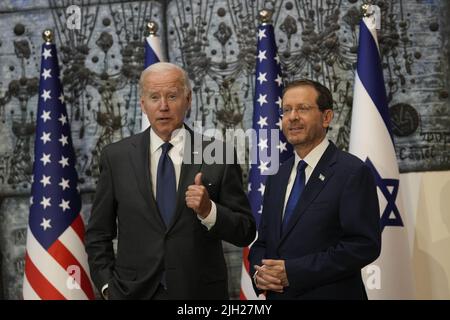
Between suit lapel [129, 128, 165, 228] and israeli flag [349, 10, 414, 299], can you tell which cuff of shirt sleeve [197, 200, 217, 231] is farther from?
israeli flag [349, 10, 414, 299]

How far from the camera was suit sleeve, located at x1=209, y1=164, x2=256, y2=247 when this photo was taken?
2.65 meters

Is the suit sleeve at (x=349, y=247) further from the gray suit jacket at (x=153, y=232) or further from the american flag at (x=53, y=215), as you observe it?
the american flag at (x=53, y=215)

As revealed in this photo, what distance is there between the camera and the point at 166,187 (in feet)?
9.02

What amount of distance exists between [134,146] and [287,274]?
0.79 m

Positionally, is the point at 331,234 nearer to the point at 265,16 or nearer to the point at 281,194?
→ the point at 281,194

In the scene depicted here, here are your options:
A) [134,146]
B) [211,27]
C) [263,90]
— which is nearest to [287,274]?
[134,146]

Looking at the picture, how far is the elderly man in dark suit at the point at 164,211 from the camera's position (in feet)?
8.71

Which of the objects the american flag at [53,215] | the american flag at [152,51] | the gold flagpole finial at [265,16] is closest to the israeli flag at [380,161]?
the gold flagpole finial at [265,16]

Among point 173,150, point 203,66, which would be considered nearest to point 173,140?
point 173,150

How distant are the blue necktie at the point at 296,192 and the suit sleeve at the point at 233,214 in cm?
16

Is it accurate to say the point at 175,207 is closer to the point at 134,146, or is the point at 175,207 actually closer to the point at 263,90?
the point at 134,146

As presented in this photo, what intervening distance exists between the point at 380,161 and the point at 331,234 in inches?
71.1

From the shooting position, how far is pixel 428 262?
4.59 meters

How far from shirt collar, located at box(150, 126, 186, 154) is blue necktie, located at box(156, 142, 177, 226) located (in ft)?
0.12
